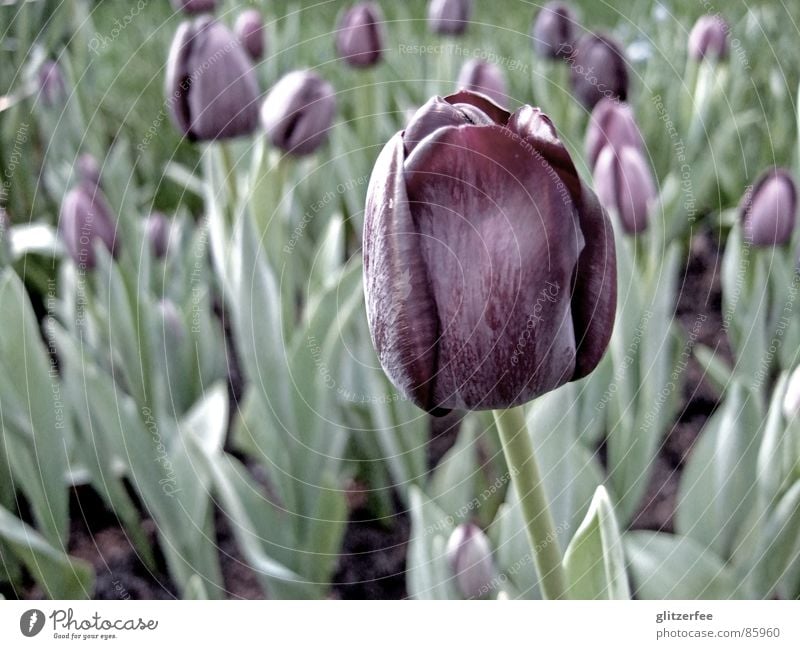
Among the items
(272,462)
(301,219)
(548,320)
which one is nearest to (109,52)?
(301,219)

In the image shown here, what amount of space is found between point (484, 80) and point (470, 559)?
24 centimetres

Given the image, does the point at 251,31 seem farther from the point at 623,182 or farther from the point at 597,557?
the point at 597,557

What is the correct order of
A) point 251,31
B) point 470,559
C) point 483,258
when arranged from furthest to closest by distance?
1. point 251,31
2. point 470,559
3. point 483,258

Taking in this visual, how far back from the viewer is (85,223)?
44 cm

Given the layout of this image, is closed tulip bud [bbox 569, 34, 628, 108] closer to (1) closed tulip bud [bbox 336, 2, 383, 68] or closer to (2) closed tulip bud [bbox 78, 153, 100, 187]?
(1) closed tulip bud [bbox 336, 2, 383, 68]

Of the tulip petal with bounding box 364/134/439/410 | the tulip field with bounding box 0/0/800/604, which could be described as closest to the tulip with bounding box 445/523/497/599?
the tulip field with bounding box 0/0/800/604

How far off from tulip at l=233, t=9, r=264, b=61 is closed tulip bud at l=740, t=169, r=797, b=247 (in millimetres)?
275

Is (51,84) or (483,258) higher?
(51,84)

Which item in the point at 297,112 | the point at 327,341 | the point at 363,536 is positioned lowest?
the point at 363,536

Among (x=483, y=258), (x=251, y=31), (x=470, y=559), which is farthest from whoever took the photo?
(x=251, y=31)

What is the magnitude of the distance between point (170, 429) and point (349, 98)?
256 millimetres

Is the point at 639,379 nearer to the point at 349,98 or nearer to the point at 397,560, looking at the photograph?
the point at 397,560

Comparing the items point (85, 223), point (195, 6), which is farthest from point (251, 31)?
point (85, 223)

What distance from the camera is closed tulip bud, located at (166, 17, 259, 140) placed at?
0.40 m
